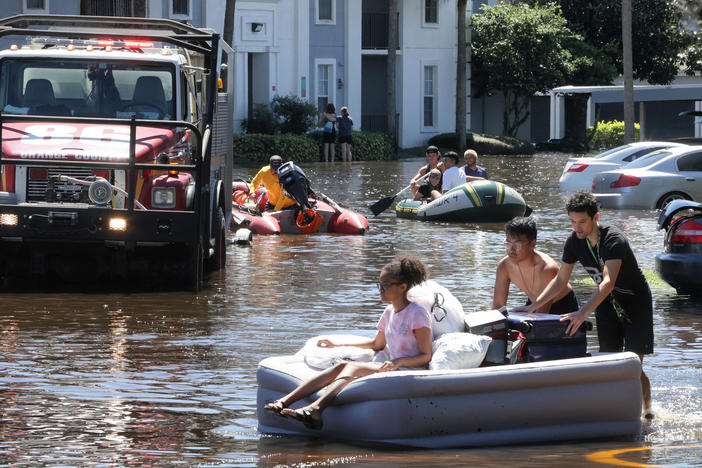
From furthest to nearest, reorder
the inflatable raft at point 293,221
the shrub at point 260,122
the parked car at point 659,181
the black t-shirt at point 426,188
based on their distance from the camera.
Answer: the shrub at point 260,122
the parked car at point 659,181
the black t-shirt at point 426,188
the inflatable raft at point 293,221

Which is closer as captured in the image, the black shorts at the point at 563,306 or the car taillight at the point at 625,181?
the black shorts at the point at 563,306

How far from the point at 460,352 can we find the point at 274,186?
43.9 ft

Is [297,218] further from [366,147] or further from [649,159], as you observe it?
[366,147]

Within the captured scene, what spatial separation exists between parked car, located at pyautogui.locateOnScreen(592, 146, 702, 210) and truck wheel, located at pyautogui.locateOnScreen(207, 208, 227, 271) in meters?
10.9

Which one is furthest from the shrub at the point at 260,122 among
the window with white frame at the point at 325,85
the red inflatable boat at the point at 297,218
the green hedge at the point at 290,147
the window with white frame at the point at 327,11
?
the red inflatable boat at the point at 297,218

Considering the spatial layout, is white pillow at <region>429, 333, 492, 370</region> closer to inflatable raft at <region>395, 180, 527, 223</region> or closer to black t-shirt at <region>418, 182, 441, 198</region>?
inflatable raft at <region>395, 180, 527, 223</region>

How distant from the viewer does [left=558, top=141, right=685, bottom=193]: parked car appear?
28328 mm

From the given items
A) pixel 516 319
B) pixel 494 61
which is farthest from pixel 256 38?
pixel 516 319

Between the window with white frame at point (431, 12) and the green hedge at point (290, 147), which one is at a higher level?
the window with white frame at point (431, 12)

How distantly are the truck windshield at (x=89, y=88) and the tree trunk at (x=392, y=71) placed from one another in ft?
109

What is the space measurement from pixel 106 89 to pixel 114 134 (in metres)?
0.86

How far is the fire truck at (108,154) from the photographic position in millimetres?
13836

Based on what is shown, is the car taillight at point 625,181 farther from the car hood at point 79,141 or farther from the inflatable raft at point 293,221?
the car hood at point 79,141

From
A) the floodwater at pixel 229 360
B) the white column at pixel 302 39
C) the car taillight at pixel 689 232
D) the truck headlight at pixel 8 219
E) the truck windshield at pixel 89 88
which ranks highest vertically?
the white column at pixel 302 39
